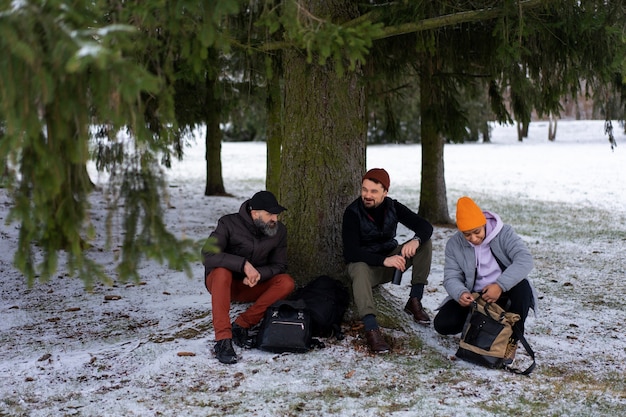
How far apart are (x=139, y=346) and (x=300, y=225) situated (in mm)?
1576

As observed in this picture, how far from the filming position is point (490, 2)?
5.74 meters

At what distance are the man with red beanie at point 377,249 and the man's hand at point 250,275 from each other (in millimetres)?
737

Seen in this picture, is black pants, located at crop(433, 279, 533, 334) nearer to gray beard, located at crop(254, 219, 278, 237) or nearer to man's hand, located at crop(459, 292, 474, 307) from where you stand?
man's hand, located at crop(459, 292, 474, 307)

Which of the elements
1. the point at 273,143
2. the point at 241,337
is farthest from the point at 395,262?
the point at 273,143

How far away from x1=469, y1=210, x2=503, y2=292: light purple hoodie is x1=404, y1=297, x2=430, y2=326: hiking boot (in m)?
0.66

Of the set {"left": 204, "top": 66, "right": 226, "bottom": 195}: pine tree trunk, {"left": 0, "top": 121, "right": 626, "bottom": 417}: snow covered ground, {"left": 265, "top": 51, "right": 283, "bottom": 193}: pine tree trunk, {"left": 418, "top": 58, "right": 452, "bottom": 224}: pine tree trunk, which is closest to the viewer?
{"left": 0, "top": 121, "right": 626, "bottom": 417}: snow covered ground

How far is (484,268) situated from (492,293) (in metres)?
0.24

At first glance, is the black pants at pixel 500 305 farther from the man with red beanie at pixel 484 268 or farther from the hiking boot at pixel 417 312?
the hiking boot at pixel 417 312

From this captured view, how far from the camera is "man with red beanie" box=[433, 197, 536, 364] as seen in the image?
4715mm

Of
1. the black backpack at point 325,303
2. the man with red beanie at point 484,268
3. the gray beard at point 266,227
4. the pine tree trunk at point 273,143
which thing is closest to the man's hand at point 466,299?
the man with red beanie at point 484,268

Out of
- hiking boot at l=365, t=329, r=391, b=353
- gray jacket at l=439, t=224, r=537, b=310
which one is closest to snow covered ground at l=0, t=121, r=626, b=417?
hiking boot at l=365, t=329, r=391, b=353

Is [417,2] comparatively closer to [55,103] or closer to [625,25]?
[625,25]

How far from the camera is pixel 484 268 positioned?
4.91m

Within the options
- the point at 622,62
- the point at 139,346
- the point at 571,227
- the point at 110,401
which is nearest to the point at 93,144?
the point at 110,401
